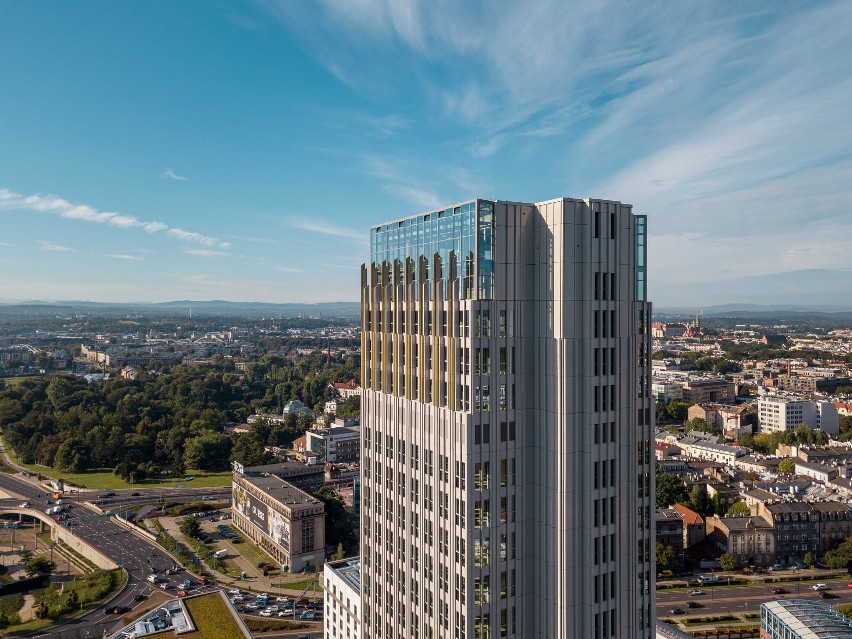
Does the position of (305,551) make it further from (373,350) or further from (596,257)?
(596,257)

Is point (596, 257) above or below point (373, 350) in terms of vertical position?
above

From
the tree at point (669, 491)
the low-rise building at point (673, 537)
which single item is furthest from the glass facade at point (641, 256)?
the tree at point (669, 491)

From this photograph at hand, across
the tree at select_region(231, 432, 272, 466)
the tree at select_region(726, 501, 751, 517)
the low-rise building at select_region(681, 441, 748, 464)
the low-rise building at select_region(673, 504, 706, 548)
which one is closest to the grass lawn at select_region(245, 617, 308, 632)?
the low-rise building at select_region(673, 504, 706, 548)

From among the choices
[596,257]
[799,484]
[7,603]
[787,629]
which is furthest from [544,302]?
[799,484]

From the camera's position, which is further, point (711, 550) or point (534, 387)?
point (711, 550)

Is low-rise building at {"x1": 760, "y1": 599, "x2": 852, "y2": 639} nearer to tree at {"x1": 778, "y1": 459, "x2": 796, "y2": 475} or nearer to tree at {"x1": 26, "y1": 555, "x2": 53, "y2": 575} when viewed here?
tree at {"x1": 778, "y1": 459, "x2": 796, "y2": 475}

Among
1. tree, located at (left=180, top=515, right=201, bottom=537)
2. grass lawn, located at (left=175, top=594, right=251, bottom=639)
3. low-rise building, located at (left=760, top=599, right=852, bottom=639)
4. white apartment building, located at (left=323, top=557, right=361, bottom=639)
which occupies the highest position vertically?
white apartment building, located at (left=323, top=557, right=361, bottom=639)
